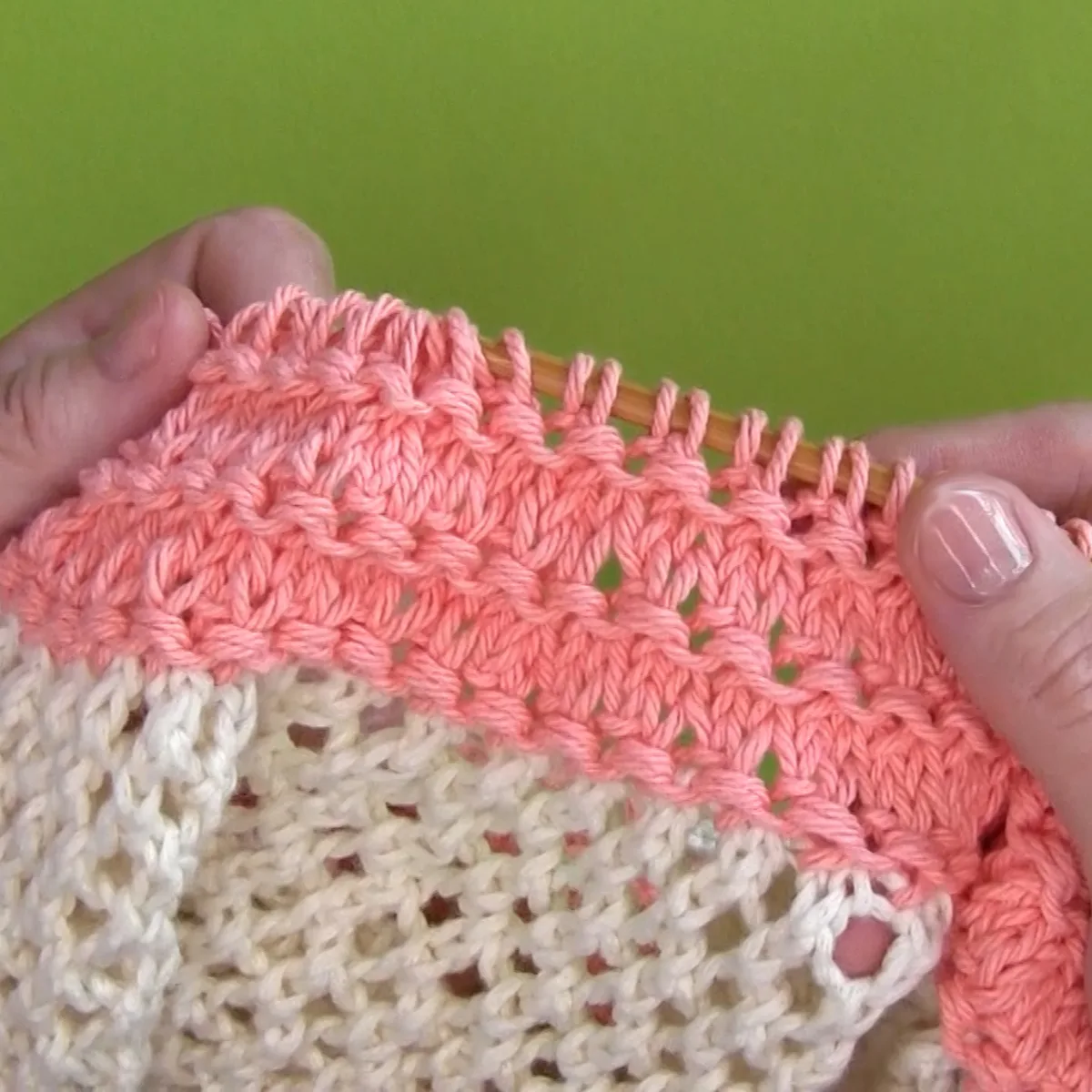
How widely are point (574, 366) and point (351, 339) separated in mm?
126

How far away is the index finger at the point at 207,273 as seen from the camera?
96cm

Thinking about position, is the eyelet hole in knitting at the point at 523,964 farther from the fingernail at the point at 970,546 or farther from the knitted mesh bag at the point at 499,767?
the fingernail at the point at 970,546

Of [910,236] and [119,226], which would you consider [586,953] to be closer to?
[910,236]

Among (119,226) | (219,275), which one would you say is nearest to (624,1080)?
(219,275)

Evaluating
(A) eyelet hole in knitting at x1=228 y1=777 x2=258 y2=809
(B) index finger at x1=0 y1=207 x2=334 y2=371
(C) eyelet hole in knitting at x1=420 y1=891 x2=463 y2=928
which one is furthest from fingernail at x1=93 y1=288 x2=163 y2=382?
(C) eyelet hole in knitting at x1=420 y1=891 x2=463 y2=928

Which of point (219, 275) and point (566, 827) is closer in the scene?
point (566, 827)

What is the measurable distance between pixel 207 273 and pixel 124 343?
0.71 ft

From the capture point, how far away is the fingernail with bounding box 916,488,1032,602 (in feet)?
2.18

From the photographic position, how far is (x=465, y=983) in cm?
75

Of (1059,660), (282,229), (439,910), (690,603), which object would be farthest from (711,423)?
(282,229)

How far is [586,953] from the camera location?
0.71m

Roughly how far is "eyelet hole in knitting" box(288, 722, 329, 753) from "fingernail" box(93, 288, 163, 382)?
234 millimetres

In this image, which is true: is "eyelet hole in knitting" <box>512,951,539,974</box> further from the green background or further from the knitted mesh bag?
the green background

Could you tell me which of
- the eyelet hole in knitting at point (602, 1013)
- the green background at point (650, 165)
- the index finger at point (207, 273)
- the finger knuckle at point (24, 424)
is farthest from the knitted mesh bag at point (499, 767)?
the green background at point (650, 165)
